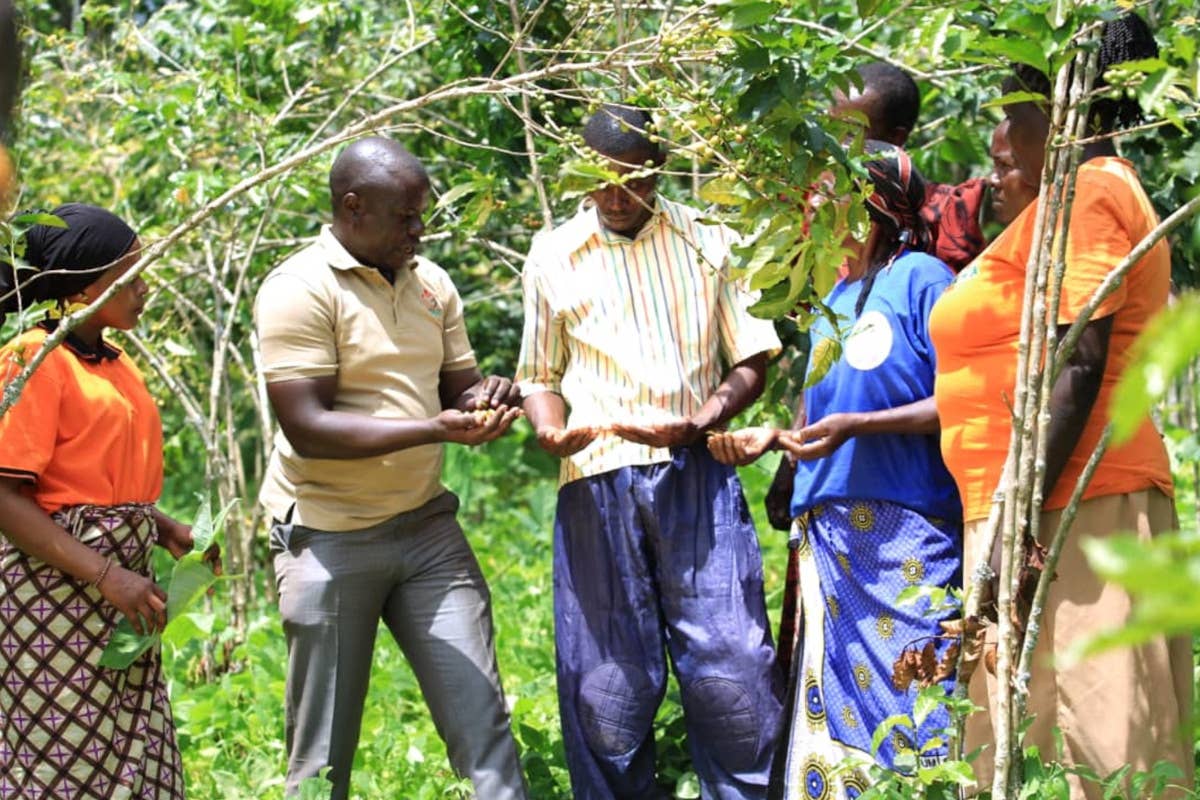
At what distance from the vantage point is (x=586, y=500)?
375cm

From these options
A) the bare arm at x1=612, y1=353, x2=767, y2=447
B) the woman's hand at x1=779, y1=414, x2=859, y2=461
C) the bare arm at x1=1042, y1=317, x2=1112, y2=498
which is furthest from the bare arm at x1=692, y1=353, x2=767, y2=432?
the bare arm at x1=1042, y1=317, x2=1112, y2=498

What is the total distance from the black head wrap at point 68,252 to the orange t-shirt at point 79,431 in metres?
0.11

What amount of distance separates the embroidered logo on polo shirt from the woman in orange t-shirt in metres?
1.33

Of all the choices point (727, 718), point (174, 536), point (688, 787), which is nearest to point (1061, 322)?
point (727, 718)

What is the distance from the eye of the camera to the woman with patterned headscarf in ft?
11.2

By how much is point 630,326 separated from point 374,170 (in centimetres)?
71

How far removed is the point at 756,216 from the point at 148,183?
4.33 metres

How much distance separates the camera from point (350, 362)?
11.8 ft

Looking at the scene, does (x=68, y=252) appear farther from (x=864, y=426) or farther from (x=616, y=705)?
(x=864, y=426)

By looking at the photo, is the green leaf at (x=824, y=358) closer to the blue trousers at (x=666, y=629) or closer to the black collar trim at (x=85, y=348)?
the blue trousers at (x=666, y=629)

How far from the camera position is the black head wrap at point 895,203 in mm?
3561

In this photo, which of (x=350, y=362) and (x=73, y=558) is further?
(x=350, y=362)

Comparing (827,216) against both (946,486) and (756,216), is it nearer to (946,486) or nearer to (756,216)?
(756,216)

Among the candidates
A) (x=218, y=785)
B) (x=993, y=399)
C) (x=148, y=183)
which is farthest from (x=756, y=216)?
(x=148, y=183)
